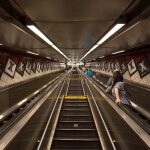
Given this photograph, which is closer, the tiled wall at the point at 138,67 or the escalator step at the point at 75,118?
the escalator step at the point at 75,118

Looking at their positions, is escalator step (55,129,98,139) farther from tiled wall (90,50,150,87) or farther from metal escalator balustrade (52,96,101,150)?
tiled wall (90,50,150,87)

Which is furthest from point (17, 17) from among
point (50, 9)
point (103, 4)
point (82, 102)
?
point (82, 102)

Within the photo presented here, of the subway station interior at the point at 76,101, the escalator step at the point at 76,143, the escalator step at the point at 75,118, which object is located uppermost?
the subway station interior at the point at 76,101

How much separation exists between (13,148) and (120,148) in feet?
6.77

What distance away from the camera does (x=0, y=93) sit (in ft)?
18.0

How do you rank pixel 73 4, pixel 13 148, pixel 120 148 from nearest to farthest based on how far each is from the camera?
pixel 13 148 < pixel 73 4 < pixel 120 148

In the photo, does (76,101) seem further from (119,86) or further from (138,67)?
(138,67)

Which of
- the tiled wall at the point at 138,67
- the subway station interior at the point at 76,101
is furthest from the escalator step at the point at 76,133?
the tiled wall at the point at 138,67

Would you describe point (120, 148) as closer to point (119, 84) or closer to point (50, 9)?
point (119, 84)

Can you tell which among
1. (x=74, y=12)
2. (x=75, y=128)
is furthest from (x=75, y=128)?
(x=74, y=12)

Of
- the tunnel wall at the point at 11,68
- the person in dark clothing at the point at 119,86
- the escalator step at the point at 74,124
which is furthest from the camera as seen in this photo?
the tunnel wall at the point at 11,68

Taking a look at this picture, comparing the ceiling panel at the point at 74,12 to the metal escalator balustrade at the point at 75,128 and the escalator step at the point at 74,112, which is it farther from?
the escalator step at the point at 74,112

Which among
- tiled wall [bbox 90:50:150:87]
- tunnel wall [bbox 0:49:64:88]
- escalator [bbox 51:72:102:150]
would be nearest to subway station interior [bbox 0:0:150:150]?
escalator [bbox 51:72:102:150]

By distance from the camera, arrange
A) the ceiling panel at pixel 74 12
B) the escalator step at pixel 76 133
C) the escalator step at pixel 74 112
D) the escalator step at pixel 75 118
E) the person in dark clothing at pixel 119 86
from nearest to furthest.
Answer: the ceiling panel at pixel 74 12
the person in dark clothing at pixel 119 86
the escalator step at pixel 76 133
the escalator step at pixel 75 118
the escalator step at pixel 74 112
